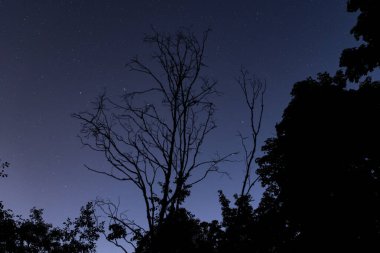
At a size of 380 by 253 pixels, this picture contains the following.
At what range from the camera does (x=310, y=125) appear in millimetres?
17406

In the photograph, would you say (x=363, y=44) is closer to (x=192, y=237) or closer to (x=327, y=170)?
(x=327, y=170)

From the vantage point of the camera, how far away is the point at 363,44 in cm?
982

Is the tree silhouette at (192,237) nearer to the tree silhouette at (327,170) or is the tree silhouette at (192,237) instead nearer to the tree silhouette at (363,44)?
the tree silhouette at (327,170)

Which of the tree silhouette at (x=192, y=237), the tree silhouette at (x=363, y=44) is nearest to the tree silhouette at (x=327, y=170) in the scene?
the tree silhouette at (x=192, y=237)

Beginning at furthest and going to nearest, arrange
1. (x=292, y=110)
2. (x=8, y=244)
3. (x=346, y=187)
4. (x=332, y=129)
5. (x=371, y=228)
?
(x=8, y=244) → (x=292, y=110) → (x=332, y=129) → (x=346, y=187) → (x=371, y=228)

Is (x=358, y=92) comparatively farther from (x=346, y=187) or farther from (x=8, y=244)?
(x=8, y=244)

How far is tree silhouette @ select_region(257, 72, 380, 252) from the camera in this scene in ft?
49.8

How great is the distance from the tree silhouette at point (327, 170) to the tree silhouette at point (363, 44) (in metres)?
6.47

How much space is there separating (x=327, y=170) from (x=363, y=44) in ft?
28.4

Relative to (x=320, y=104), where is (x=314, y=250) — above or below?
below

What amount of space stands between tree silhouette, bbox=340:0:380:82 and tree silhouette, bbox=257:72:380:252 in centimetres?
647

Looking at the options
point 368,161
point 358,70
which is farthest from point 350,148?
point 358,70

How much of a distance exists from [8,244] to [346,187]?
1119 inches

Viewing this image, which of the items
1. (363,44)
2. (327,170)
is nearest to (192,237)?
(327,170)
